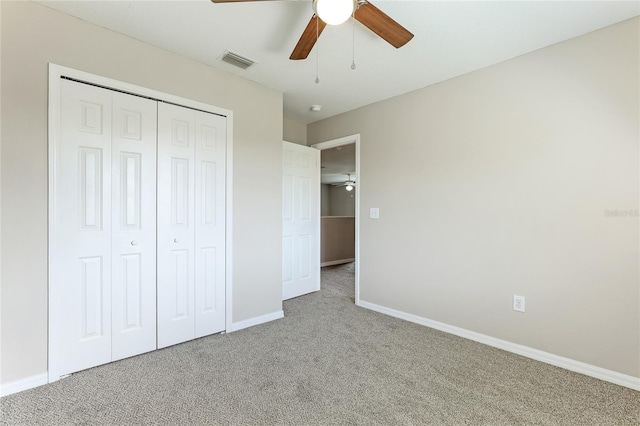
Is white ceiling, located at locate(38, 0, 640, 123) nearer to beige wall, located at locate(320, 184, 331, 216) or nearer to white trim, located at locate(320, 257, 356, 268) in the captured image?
white trim, located at locate(320, 257, 356, 268)

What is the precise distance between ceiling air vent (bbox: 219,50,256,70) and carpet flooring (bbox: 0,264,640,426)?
2.44 m

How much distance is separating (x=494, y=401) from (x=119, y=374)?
2432 mm

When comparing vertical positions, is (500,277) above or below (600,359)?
above

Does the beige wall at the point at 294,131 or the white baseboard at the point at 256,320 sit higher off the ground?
the beige wall at the point at 294,131

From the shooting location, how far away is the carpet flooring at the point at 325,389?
1582 mm

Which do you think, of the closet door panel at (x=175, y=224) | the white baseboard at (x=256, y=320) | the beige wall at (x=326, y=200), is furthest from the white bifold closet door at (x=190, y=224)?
the beige wall at (x=326, y=200)

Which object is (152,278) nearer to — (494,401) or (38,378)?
(38,378)

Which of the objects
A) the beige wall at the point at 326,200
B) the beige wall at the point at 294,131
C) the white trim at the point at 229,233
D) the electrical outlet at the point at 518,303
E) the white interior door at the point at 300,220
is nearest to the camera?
the electrical outlet at the point at 518,303

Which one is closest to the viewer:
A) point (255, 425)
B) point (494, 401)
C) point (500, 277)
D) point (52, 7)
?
point (255, 425)

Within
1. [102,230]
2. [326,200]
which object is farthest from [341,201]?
[102,230]

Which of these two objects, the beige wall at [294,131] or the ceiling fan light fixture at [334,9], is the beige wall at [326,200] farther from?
the ceiling fan light fixture at [334,9]

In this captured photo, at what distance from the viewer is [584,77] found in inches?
81.5

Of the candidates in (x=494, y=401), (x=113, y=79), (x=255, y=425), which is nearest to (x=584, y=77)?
(x=494, y=401)

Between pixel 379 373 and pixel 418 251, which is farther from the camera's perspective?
pixel 418 251
